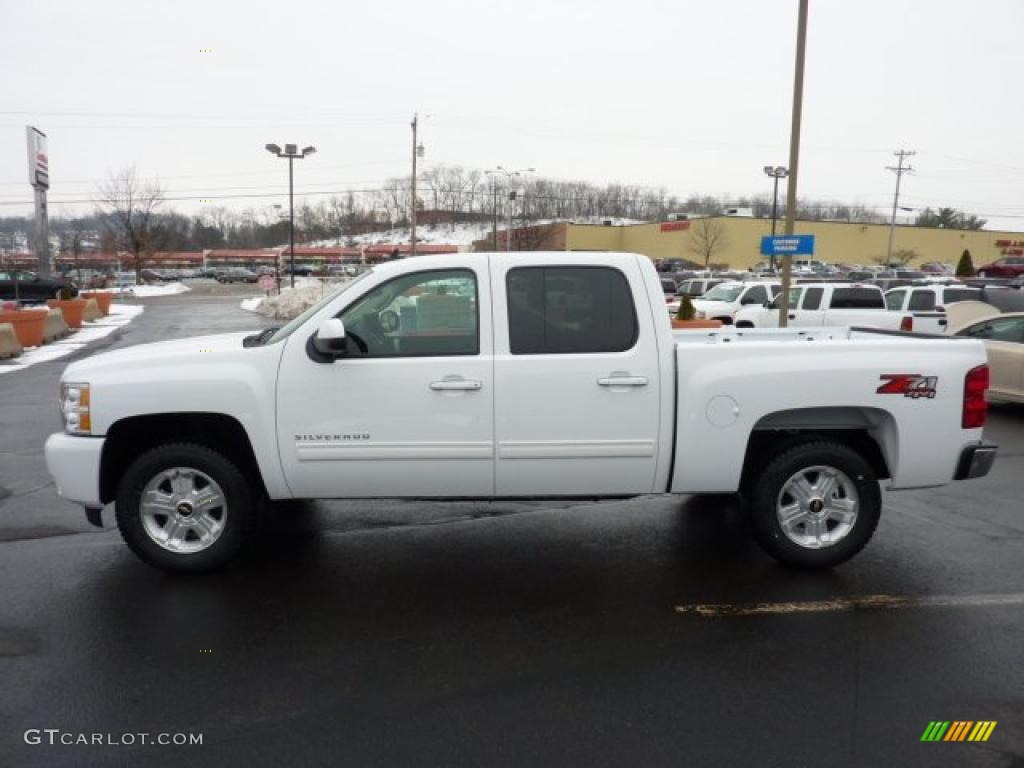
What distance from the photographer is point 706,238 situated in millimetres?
82375

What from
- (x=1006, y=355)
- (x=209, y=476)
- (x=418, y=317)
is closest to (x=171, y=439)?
(x=209, y=476)

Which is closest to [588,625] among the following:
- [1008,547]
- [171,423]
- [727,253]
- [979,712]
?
[979,712]

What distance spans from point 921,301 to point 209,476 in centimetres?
1755

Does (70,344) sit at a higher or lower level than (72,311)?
lower

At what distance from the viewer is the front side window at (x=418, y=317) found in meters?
4.79

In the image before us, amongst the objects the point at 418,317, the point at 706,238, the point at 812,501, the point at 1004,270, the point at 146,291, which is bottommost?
the point at 146,291

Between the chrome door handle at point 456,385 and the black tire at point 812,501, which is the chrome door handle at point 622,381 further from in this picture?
the black tire at point 812,501

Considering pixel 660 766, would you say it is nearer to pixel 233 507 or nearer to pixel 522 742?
pixel 522 742

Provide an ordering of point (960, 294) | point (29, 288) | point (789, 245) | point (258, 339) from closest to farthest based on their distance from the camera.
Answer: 1. point (258, 339)
2. point (789, 245)
3. point (960, 294)
4. point (29, 288)

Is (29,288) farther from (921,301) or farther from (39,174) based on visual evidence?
(921,301)

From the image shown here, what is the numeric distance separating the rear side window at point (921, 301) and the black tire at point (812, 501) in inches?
591

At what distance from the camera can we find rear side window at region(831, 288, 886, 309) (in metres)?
17.8

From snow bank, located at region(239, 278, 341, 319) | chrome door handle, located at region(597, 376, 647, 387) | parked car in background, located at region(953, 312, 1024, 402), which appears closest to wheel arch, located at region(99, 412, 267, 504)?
chrome door handle, located at region(597, 376, 647, 387)

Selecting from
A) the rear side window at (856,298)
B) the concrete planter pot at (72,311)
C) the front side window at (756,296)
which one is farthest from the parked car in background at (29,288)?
the rear side window at (856,298)
